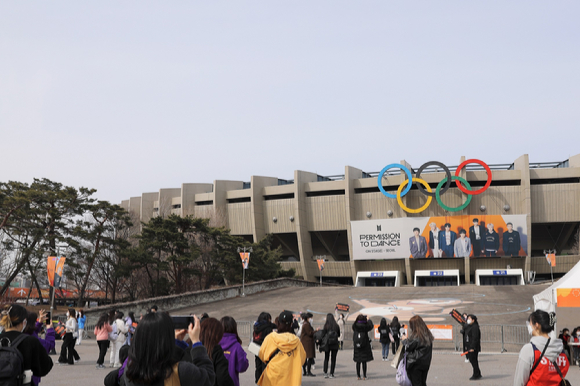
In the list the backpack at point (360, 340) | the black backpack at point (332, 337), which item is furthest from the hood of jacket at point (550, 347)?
the black backpack at point (332, 337)

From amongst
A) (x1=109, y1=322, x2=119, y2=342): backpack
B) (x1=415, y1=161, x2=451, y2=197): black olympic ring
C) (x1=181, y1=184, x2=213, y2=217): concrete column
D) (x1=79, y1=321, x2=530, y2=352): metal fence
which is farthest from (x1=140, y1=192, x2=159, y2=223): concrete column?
(x1=109, y1=322, x2=119, y2=342): backpack

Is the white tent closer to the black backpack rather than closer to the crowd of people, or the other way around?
the black backpack

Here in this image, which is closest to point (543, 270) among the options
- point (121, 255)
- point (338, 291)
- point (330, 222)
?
point (330, 222)

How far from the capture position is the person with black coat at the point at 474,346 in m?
12.1

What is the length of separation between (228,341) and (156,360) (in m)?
2.64

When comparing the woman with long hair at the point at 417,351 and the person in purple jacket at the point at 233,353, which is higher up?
the person in purple jacket at the point at 233,353

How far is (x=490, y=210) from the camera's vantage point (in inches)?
2167

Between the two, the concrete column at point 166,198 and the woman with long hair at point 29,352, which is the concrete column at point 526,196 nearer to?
the concrete column at point 166,198

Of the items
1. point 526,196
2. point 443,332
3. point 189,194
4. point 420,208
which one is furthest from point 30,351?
point 189,194

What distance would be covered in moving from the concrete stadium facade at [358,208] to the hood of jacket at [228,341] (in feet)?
170

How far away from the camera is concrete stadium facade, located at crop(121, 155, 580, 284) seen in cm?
5438

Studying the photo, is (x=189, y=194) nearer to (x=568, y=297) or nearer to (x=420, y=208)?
(x=420, y=208)

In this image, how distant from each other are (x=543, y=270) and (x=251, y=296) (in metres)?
33.2

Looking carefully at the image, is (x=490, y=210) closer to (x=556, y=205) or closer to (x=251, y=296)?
(x=556, y=205)
